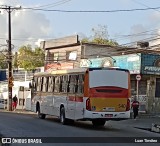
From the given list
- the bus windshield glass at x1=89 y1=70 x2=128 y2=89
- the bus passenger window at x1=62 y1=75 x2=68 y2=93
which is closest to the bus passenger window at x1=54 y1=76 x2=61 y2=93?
the bus passenger window at x1=62 y1=75 x2=68 y2=93

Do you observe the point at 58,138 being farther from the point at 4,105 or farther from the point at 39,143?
the point at 4,105

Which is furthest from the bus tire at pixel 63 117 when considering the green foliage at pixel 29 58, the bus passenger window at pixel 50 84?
the green foliage at pixel 29 58

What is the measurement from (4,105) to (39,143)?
41642 mm

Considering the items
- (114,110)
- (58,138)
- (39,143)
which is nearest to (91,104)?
(114,110)

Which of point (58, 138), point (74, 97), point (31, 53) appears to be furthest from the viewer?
point (31, 53)

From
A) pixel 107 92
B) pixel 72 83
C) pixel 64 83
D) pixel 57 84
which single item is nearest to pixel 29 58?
pixel 57 84

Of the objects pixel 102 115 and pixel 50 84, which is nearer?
pixel 102 115

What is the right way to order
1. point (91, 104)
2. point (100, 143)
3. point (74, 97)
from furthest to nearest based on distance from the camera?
point (74, 97)
point (91, 104)
point (100, 143)

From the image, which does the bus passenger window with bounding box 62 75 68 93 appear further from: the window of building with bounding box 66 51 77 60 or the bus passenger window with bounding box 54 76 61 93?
the window of building with bounding box 66 51 77 60

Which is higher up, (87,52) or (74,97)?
(87,52)

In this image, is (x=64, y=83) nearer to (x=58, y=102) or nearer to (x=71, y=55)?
(x=58, y=102)

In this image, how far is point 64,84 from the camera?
25719mm

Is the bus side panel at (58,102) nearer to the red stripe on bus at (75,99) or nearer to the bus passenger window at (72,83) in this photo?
the red stripe on bus at (75,99)

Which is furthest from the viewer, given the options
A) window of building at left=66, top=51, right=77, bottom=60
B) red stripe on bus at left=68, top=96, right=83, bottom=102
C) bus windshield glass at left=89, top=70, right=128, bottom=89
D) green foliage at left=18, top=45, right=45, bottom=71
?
green foliage at left=18, top=45, right=45, bottom=71
